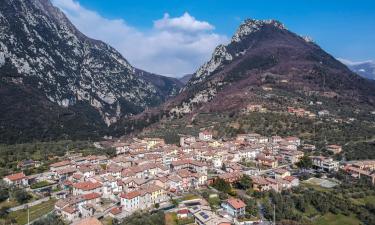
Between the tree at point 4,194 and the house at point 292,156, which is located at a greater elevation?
the house at point 292,156

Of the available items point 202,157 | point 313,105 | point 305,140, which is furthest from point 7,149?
point 313,105

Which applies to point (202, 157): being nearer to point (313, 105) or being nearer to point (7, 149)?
point (7, 149)

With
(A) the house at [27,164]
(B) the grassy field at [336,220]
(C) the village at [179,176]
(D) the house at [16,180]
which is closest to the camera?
(C) the village at [179,176]

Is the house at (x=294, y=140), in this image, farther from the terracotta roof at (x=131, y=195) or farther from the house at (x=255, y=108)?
the terracotta roof at (x=131, y=195)

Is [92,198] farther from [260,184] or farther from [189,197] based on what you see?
[260,184]

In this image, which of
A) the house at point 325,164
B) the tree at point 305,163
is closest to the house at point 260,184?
the tree at point 305,163

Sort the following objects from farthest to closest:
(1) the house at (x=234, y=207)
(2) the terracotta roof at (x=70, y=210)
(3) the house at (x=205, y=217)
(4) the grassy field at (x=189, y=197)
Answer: (4) the grassy field at (x=189, y=197)
(1) the house at (x=234, y=207)
(2) the terracotta roof at (x=70, y=210)
(3) the house at (x=205, y=217)
